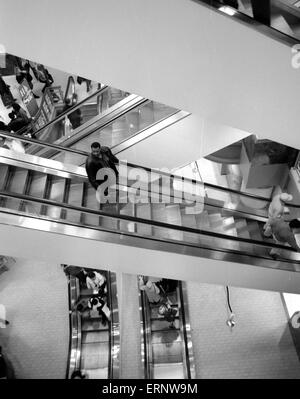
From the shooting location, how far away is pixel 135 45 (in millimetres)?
2672

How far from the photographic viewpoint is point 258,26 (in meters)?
2.59

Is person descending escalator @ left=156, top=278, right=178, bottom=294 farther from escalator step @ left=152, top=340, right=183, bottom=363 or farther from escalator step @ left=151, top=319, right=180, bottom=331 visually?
escalator step @ left=152, top=340, right=183, bottom=363

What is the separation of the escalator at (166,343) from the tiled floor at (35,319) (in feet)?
6.18

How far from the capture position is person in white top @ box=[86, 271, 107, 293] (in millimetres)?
7941

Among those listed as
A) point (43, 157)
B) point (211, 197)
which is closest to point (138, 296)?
point (211, 197)

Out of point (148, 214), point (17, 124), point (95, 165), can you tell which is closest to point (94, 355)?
point (148, 214)

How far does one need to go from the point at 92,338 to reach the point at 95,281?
1.33 metres

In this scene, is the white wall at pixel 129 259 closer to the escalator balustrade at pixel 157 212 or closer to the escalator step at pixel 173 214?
the escalator balustrade at pixel 157 212

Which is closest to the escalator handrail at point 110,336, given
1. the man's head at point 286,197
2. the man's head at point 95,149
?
the man's head at point 95,149

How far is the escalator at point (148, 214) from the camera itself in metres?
4.12

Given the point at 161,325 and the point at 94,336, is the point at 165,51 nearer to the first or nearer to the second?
the point at 161,325

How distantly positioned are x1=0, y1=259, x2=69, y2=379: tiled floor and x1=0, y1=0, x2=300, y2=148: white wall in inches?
261
